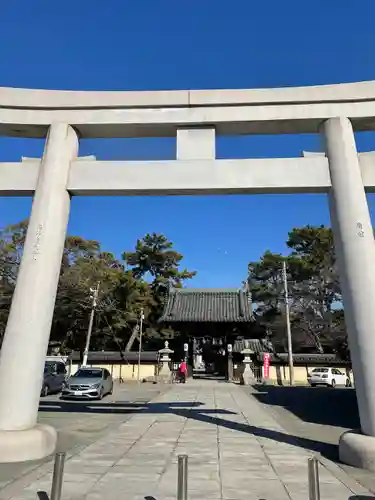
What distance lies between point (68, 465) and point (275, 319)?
40772mm

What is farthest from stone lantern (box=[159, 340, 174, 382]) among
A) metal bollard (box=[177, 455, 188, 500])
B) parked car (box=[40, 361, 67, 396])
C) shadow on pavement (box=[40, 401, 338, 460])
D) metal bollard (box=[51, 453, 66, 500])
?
metal bollard (box=[177, 455, 188, 500])

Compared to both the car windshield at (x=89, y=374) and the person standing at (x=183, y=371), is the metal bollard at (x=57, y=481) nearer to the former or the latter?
the car windshield at (x=89, y=374)

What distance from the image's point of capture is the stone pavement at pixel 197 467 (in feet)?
16.8

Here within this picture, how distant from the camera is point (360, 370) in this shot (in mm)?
6848

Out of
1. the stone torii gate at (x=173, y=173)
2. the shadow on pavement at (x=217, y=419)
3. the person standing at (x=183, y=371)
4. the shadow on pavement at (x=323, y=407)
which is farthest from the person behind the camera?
the person standing at (x=183, y=371)

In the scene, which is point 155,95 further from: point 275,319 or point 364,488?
point 275,319

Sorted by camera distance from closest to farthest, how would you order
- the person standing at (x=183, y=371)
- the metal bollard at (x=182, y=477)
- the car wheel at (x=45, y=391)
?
the metal bollard at (x=182, y=477) → the car wheel at (x=45, y=391) → the person standing at (x=183, y=371)

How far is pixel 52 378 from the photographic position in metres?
21.0

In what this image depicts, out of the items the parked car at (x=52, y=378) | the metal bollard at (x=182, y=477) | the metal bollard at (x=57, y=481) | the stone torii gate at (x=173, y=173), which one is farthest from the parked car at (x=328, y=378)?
the metal bollard at (x=57, y=481)

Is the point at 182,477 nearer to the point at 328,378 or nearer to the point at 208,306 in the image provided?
the point at 328,378

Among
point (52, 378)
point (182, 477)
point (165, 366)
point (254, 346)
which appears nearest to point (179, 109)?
point (182, 477)

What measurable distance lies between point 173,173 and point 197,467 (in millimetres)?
5338

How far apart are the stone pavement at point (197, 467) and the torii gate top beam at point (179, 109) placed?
648 cm

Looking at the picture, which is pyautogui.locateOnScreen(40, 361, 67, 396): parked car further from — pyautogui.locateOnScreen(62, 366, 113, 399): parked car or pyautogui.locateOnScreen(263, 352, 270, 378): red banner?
pyautogui.locateOnScreen(263, 352, 270, 378): red banner
